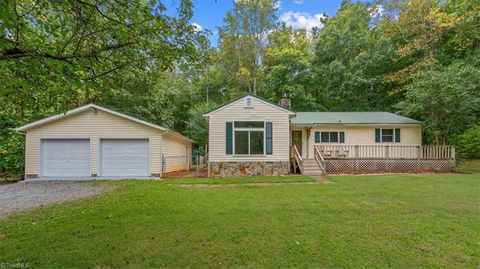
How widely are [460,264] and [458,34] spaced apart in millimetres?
21918

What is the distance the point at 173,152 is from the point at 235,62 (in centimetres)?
1443

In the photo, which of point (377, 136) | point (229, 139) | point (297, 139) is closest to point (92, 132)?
point (229, 139)

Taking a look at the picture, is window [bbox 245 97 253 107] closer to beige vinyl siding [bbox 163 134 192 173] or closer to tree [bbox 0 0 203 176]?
beige vinyl siding [bbox 163 134 192 173]

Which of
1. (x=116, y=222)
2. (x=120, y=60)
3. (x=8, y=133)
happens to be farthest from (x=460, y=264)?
(x=8, y=133)

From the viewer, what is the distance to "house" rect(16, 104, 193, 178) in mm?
12852

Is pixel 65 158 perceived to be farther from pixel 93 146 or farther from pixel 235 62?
pixel 235 62

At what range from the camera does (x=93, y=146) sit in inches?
511

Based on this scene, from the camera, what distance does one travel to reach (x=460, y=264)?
3342 mm

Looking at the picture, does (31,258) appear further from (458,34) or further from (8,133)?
(458,34)

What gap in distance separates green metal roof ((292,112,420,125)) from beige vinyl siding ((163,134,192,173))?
287 inches

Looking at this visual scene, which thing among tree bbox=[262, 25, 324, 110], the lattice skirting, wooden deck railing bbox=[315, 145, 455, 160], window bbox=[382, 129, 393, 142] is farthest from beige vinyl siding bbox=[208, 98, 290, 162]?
tree bbox=[262, 25, 324, 110]

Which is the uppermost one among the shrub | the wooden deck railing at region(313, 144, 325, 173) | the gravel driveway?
the shrub

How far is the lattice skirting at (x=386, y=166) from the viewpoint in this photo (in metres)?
14.0

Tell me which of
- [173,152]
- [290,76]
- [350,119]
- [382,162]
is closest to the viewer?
[382,162]
